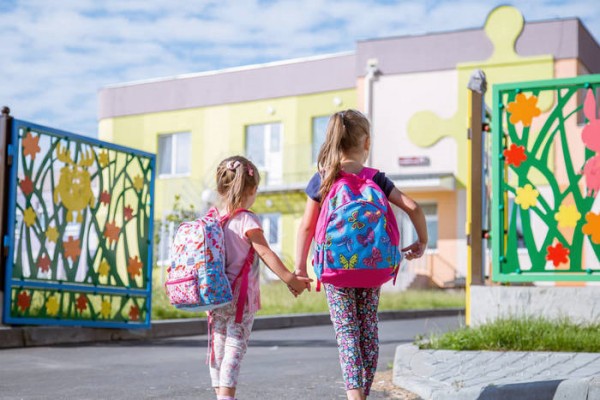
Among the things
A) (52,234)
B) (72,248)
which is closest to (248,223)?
(52,234)

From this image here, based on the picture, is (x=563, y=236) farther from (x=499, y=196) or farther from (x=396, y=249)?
(x=396, y=249)

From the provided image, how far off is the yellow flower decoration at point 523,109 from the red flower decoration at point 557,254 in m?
1.16

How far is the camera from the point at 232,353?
5.11m

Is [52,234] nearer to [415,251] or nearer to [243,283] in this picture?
[243,283]

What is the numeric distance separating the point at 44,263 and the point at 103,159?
1674mm

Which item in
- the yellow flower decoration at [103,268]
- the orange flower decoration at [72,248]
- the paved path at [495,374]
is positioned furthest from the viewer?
the yellow flower decoration at [103,268]

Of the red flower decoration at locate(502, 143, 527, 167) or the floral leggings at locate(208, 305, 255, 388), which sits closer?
the floral leggings at locate(208, 305, 255, 388)

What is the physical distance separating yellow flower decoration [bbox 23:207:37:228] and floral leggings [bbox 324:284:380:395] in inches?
262

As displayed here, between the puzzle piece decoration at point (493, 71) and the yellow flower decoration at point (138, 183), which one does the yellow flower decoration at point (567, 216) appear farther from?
the puzzle piece decoration at point (493, 71)

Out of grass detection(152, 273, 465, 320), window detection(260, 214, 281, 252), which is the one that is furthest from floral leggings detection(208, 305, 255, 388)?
window detection(260, 214, 281, 252)

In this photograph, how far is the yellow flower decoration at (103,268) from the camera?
39.1ft

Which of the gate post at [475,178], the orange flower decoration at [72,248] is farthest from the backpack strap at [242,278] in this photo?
the orange flower decoration at [72,248]

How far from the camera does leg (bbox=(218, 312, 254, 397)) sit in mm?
5074

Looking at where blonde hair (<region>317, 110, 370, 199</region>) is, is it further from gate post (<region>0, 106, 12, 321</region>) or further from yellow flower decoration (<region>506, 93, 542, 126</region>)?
gate post (<region>0, 106, 12, 321</region>)
